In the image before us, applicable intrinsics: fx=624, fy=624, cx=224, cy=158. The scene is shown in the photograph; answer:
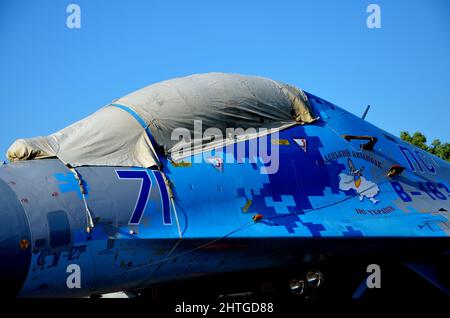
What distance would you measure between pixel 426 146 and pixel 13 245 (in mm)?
30264

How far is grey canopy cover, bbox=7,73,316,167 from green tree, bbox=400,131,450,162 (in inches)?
959

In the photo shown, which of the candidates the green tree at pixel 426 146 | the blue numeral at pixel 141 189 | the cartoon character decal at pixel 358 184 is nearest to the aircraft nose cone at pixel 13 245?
the blue numeral at pixel 141 189

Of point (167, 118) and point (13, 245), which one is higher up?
point (167, 118)

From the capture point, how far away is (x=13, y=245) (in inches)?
258

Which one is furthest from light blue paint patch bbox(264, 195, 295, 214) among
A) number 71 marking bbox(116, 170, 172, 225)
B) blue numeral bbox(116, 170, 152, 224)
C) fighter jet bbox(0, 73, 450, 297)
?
blue numeral bbox(116, 170, 152, 224)

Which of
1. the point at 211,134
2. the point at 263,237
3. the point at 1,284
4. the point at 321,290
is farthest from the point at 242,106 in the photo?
the point at 1,284

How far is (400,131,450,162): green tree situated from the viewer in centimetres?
3306

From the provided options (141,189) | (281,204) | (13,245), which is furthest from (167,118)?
(13,245)

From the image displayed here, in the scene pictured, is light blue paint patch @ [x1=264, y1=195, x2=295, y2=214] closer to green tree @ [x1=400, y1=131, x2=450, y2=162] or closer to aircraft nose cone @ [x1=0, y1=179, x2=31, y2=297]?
aircraft nose cone @ [x1=0, y1=179, x2=31, y2=297]

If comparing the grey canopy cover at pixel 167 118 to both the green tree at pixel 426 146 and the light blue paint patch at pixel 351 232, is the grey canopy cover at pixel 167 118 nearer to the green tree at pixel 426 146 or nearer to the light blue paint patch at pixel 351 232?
the light blue paint patch at pixel 351 232

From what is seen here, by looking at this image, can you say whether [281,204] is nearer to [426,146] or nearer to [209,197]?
[209,197]

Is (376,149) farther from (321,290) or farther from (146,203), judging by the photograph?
(146,203)

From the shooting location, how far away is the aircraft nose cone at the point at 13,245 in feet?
21.4

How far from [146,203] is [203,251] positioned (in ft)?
3.17
